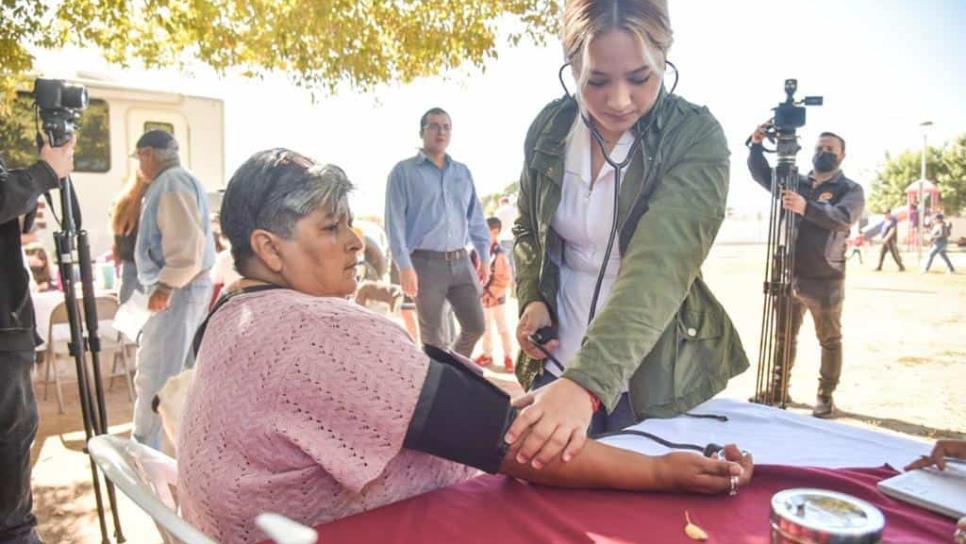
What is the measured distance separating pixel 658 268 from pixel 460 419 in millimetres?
545

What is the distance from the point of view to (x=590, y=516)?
1071 mm

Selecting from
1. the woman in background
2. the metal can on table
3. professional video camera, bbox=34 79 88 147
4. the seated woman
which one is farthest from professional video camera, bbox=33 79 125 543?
the metal can on table

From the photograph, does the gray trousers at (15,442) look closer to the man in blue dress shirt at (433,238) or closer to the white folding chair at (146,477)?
the white folding chair at (146,477)

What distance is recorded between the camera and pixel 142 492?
3.31 ft

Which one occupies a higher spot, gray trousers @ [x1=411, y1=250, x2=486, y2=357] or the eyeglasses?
the eyeglasses

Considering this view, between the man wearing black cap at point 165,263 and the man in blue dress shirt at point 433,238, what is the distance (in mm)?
1430

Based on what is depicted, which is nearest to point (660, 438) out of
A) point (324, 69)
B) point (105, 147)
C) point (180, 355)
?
point (180, 355)

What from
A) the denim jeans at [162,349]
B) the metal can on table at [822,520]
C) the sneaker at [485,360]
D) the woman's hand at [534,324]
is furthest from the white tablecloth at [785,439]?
the sneaker at [485,360]

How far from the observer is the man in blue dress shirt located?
16.3 feet

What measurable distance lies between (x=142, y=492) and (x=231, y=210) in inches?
21.7

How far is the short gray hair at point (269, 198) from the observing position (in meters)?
1.30

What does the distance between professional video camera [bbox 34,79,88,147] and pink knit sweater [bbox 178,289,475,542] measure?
7.43 feet

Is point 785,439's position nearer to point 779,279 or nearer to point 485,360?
point 779,279

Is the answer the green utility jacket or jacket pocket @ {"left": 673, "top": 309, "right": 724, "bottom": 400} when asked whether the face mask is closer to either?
the green utility jacket
